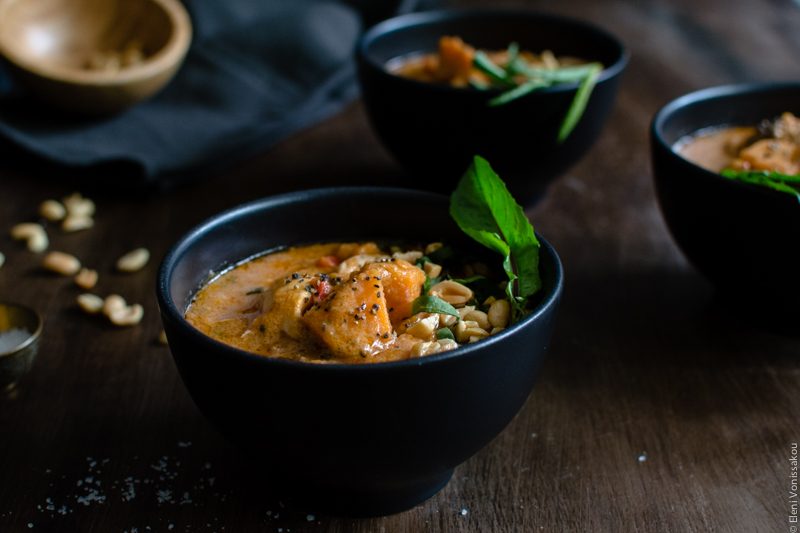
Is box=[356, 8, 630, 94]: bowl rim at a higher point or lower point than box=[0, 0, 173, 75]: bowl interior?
higher

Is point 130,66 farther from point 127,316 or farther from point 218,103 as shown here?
point 127,316

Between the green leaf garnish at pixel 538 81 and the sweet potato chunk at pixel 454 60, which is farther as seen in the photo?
the sweet potato chunk at pixel 454 60

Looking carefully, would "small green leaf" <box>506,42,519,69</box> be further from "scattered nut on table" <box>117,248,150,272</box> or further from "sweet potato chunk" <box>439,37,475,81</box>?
"scattered nut on table" <box>117,248,150,272</box>

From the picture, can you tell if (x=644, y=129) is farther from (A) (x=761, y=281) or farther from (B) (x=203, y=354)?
(B) (x=203, y=354)

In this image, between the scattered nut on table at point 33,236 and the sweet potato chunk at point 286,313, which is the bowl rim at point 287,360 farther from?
the scattered nut on table at point 33,236

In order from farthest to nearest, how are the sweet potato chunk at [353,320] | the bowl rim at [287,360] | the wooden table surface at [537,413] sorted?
1. the wooden table surface at [537,413]
2. the sweet potato chunk at [353,320]
3. the bowl rim at [287,360]

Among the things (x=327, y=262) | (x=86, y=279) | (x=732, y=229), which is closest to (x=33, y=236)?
(x=86, y=279)

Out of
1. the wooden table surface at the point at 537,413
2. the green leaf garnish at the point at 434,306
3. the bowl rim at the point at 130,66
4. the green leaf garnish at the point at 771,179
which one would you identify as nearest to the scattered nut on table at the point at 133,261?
the wooden table surface at the point at 537,413

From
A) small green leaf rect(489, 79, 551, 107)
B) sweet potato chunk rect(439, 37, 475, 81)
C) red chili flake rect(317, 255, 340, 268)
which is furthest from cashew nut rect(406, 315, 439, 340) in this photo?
sweet potato chunk rect(439, 37, 475, 81)
